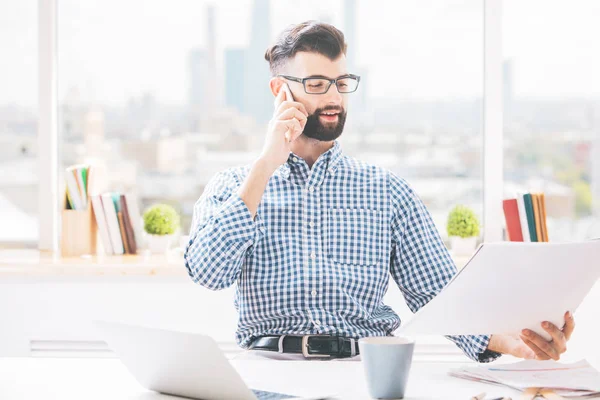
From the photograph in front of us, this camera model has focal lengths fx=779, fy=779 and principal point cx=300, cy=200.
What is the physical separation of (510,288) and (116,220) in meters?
2.10

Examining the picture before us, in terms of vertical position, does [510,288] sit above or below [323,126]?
below

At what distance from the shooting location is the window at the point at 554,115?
10.7ft

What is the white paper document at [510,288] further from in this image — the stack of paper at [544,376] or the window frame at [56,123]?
the window frame at [56,123]

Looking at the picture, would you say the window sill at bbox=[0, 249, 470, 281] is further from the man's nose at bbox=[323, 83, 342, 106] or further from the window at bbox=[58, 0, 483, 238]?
the man's nose at bbox=[323, 83, 342, 106]

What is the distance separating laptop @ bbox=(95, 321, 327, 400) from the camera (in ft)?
3.62

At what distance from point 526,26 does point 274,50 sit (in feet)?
5.30

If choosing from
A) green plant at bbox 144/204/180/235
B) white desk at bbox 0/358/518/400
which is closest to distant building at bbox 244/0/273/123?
green plant at bbox 144/204/180/235

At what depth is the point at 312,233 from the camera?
1.93m

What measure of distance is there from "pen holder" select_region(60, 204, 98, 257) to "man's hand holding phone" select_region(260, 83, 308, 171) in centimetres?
142

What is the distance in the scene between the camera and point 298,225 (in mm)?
1929

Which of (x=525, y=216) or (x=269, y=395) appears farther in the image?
(x=525, y=216)

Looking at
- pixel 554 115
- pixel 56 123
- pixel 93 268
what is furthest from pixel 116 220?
pixel 554 115

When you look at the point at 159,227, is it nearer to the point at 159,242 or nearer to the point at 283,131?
the point at 159,242

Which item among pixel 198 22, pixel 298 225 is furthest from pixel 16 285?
pixel 298 225
